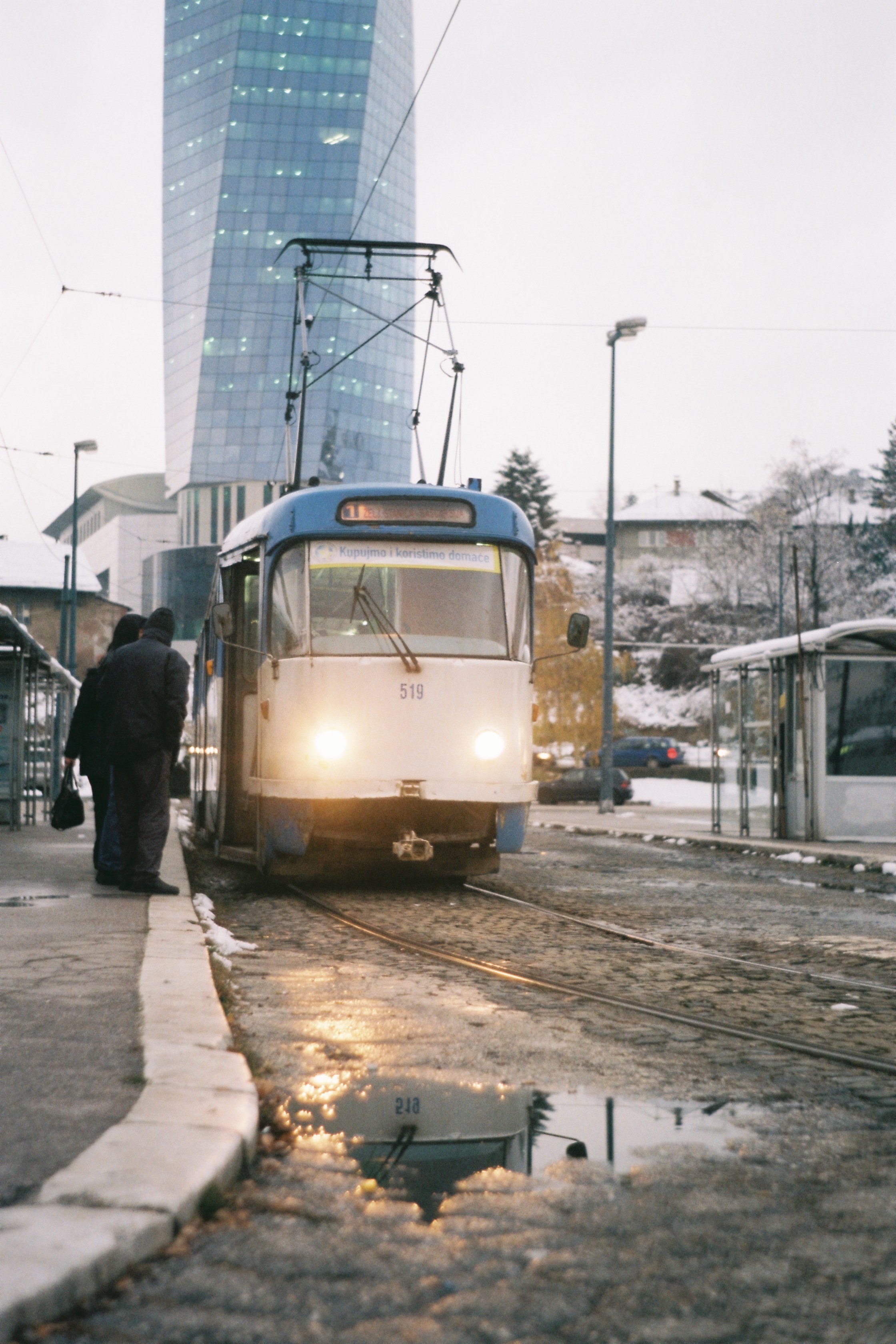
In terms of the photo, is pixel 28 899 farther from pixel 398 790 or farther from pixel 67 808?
pixel 398 790

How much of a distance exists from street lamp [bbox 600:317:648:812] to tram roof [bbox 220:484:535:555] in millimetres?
17376

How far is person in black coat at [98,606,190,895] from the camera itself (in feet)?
30.9

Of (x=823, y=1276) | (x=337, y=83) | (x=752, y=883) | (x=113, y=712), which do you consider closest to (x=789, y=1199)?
(x=823, y=1276)

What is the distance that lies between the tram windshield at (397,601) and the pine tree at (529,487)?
75.3m

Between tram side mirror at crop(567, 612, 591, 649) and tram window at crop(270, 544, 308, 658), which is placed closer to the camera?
tram window at crop(270, 544, 308, 658)

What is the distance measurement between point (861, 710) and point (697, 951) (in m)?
11.5

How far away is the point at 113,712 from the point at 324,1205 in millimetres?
6709

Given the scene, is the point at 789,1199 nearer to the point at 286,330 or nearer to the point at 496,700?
the point at 496,700

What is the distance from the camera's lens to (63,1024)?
4.92m

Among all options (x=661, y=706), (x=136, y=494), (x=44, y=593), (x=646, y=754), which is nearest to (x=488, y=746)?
(x=646, y=754)

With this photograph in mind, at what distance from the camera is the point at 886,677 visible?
61.2 feet

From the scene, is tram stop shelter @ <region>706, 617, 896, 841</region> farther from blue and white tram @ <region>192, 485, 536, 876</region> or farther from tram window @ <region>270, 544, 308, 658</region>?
tram window @ <region>270, 544, 308, 658</region>

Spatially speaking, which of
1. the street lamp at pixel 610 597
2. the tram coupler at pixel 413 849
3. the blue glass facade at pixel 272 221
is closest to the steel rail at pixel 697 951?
the tram coupler at pixel 413 849

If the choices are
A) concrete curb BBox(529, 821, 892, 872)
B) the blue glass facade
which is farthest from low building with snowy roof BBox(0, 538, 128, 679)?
concrete curb BBox(529, 821, 892, 872)
